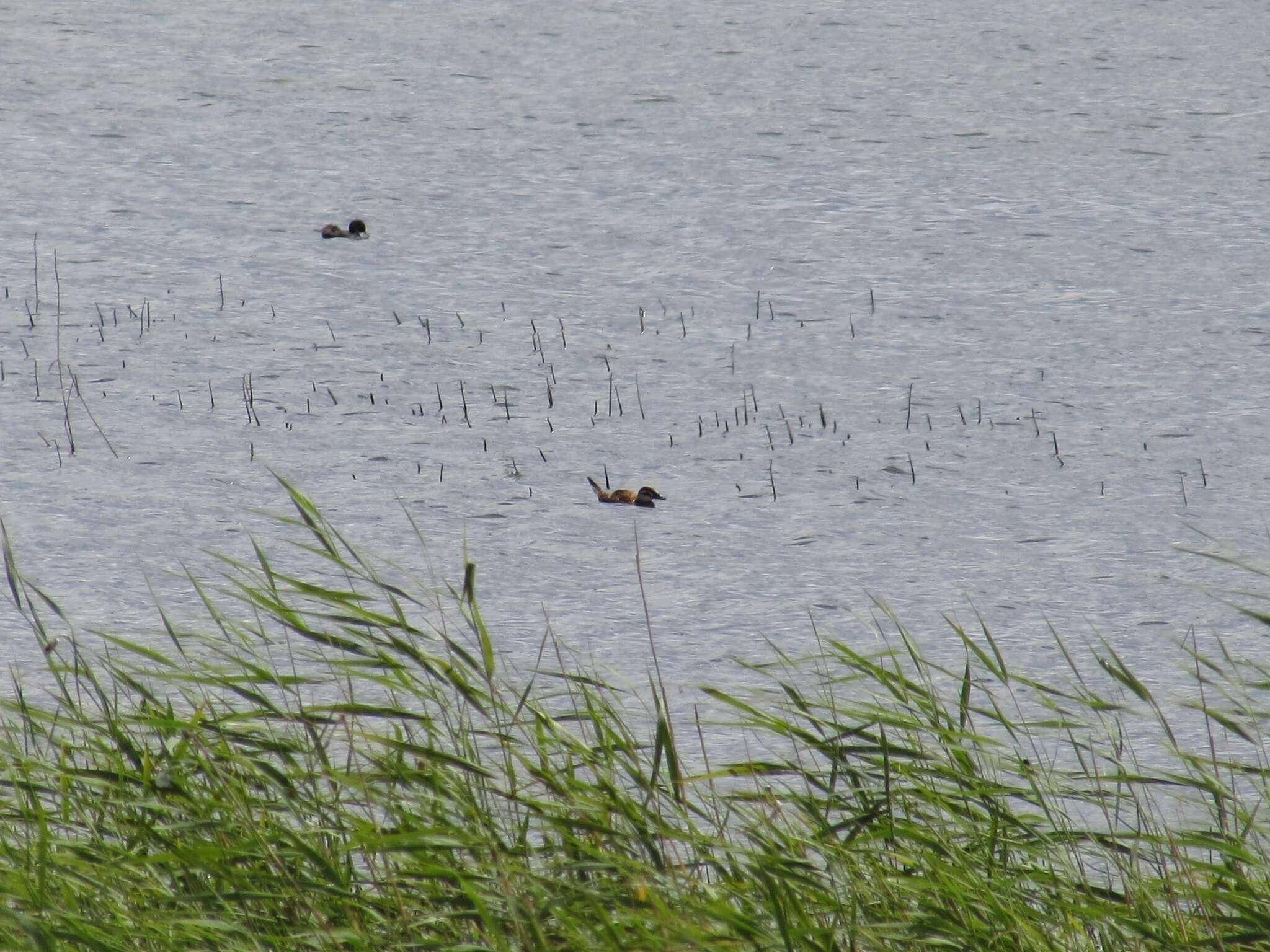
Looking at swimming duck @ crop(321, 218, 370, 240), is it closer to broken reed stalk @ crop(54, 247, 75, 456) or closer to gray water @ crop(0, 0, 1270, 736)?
gray water @ crop(0, 0, 1270, 736)

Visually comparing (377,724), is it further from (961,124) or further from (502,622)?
(961,124)

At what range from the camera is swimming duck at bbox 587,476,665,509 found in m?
5.42

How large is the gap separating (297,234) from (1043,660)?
4679 mm

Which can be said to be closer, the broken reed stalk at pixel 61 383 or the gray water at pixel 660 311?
the gray water at pixel 660 311

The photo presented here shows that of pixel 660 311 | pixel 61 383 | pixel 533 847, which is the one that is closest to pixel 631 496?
pixel 660 311

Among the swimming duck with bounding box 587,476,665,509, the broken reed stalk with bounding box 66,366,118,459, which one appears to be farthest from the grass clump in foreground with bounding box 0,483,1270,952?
the broken reed stalk with bounding box 66,366,118,459

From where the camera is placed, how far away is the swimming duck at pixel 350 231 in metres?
7.69

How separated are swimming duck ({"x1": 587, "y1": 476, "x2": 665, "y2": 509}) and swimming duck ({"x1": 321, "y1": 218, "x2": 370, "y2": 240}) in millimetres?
2794

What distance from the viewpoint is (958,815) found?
2627 mm

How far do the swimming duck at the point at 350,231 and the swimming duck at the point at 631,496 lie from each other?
2.79 metres

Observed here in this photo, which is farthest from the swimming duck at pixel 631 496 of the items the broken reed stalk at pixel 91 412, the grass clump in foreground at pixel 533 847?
the grass clump in foreground at pixel 533 847

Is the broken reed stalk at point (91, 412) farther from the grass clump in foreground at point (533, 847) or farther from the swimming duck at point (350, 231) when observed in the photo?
the grass clump in foreground at point (533, 847)

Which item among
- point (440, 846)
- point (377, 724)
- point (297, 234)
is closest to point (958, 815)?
point (440, 846)

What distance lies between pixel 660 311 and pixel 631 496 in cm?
184
